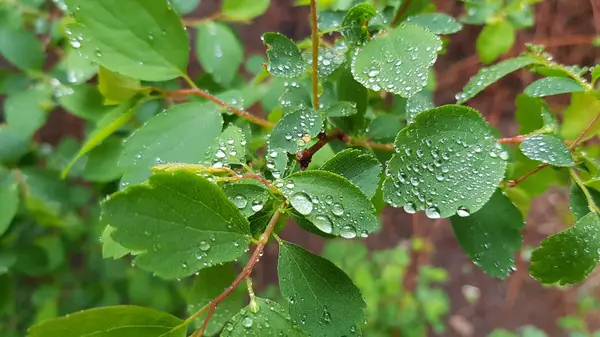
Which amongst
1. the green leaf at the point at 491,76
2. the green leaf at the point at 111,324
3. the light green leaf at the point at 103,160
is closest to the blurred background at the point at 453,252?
the light green leaf at the point at 103,160

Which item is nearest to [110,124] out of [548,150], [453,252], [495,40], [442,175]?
[442,175]

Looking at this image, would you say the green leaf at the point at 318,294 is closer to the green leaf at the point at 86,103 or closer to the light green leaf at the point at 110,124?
the light green leaf at the point at 110,124

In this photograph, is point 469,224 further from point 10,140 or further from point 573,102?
point 10,140

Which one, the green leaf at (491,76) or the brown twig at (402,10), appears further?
the brown twig at (402,10)

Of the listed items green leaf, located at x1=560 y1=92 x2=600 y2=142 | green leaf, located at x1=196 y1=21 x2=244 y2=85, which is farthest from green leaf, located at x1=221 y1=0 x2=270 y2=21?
green leaf, located at x1=560 y1=92 x2=600 y2=142

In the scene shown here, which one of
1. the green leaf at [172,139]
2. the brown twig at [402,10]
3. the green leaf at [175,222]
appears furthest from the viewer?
the brown twig at [402,10]

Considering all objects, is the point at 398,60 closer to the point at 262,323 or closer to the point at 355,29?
the point at 355,29

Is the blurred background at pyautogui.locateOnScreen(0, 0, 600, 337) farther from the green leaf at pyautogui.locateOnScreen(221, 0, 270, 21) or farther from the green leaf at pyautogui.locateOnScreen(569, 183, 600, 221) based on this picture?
the green leaf at pyautogui.locateOnScreen(569, 183, 600, 221)
